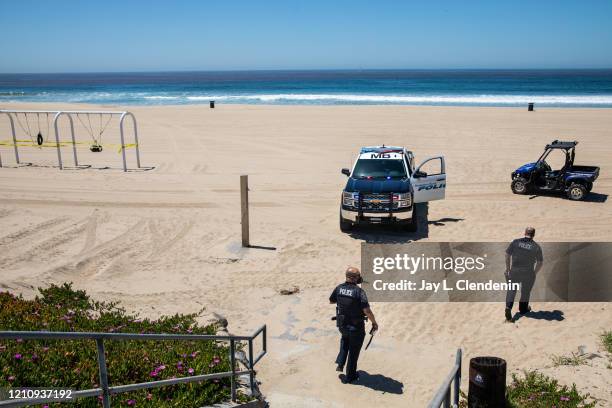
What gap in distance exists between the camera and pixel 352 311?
22.5ft

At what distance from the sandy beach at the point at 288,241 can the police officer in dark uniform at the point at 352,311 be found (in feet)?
2.10

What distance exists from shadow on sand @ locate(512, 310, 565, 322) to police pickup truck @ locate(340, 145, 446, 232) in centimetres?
440

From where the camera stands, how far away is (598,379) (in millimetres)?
6926

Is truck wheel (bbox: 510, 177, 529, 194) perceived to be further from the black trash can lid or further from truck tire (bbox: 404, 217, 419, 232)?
the black trash can lid

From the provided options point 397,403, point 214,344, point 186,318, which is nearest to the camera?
point 397,403

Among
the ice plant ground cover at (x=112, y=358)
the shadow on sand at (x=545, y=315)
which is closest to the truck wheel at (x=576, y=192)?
the shadow on sand at (x=545, y=315)

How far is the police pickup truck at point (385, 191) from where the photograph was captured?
510 inches

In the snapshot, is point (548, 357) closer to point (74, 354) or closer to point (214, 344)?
point (214, 344)

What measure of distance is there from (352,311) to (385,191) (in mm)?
6538

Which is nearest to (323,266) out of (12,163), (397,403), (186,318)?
(186,318)

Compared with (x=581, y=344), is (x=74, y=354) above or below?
above

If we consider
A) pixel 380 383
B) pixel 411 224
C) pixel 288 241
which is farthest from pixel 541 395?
pixel 288 241

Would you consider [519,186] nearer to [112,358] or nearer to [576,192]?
[576,192]

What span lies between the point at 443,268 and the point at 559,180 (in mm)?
7341
